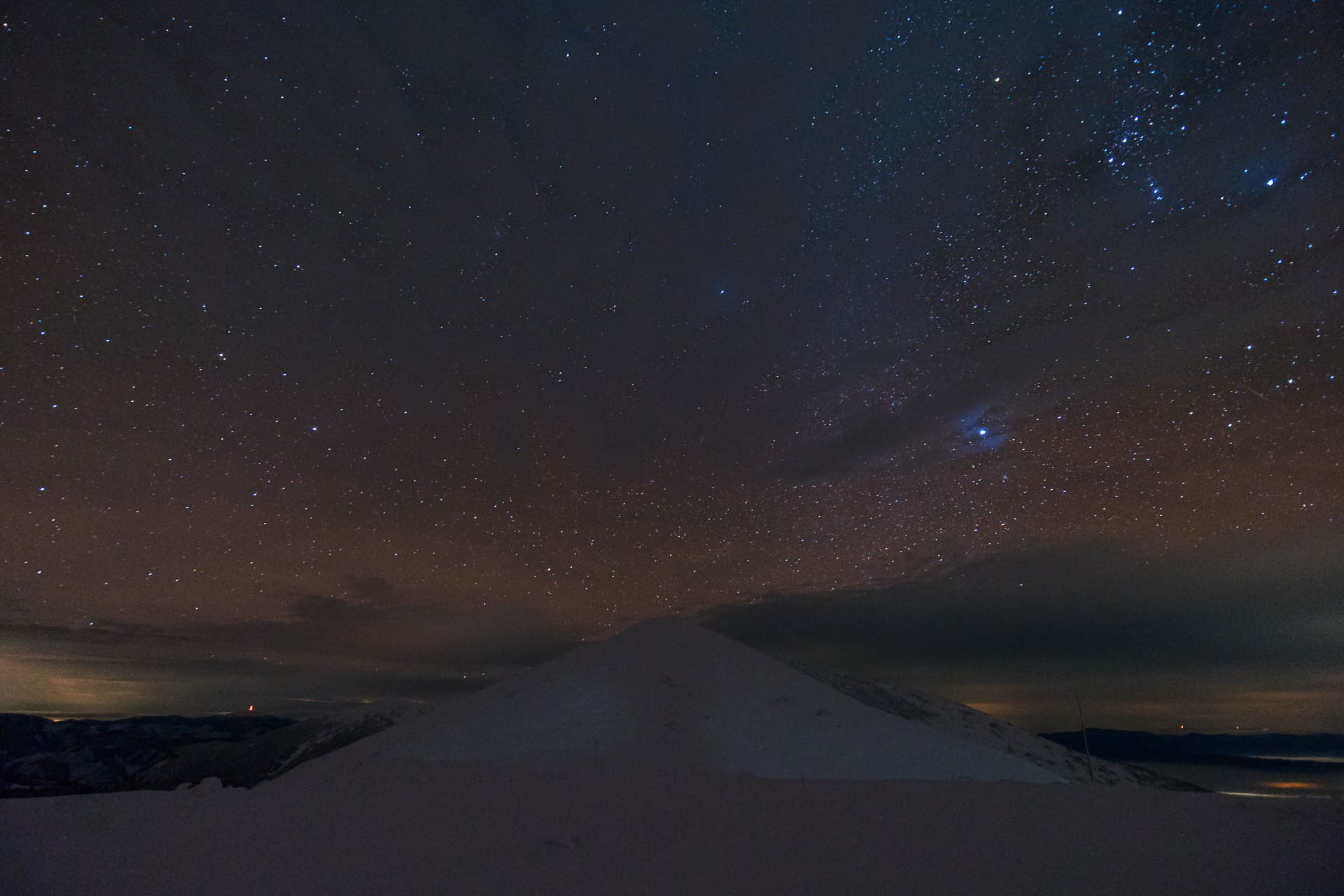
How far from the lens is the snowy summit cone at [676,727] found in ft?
52.1

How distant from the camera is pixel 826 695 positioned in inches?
909

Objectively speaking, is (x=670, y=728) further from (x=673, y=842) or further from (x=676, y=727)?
(x=673, y=842)

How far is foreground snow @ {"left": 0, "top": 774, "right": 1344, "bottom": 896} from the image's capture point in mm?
5625

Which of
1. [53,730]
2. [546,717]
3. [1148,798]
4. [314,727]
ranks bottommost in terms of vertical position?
[53,730]

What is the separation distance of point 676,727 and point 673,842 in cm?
1116

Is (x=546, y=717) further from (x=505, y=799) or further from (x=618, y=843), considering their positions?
(x=618, y=843)

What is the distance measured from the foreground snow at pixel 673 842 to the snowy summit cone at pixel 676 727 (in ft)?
18.0

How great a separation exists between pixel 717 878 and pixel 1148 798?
24.4ft

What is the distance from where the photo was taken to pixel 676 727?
1752 centimetres

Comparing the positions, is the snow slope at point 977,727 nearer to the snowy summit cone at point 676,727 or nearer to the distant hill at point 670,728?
the snowy summit cone at point 676,727

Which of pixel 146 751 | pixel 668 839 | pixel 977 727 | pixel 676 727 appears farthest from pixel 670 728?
pixel 146 751

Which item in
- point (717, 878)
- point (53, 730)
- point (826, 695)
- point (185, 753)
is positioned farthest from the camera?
point (53, 730)

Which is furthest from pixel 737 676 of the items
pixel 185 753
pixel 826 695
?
pixel 185 753

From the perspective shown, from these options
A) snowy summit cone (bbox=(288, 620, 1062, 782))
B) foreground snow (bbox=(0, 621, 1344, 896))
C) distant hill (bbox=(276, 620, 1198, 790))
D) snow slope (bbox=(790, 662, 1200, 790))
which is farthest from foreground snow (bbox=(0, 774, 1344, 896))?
snow slope (bbox=(790, 662, 1200, 790))
